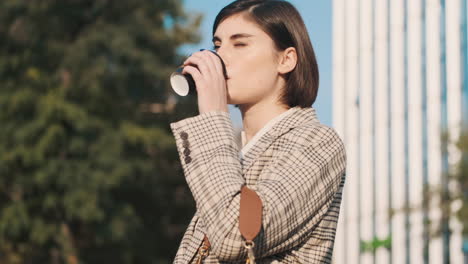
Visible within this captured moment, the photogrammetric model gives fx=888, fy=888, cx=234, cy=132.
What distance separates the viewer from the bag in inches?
74.3

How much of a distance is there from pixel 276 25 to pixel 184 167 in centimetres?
53

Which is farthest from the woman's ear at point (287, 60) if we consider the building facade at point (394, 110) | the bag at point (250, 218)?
the building facade at point (394, 110)

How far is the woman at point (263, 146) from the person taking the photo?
1954 millimetres

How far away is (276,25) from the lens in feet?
7.72

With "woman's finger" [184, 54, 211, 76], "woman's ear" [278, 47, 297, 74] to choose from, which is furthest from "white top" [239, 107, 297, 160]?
"woman's finger" [184, 54, 211, 76]

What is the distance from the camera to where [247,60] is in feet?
7.46

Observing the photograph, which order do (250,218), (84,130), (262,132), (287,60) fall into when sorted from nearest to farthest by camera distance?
1. (250,218)
2. (262,132)
3. (287,60)
4. (84,130)

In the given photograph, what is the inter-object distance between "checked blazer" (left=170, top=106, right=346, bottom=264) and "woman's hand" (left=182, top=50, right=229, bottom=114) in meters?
0.03

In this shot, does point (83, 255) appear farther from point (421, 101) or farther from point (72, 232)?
point (421, 101)

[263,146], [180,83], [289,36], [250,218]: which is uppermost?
[289,36]

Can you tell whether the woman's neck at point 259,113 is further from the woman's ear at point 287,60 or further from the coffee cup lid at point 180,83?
the coffee cup lid at point 180,83

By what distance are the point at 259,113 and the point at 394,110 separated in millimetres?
35120

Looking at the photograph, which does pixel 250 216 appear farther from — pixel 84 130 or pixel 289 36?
pixel 84 130

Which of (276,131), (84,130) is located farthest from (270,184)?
(84,130)
